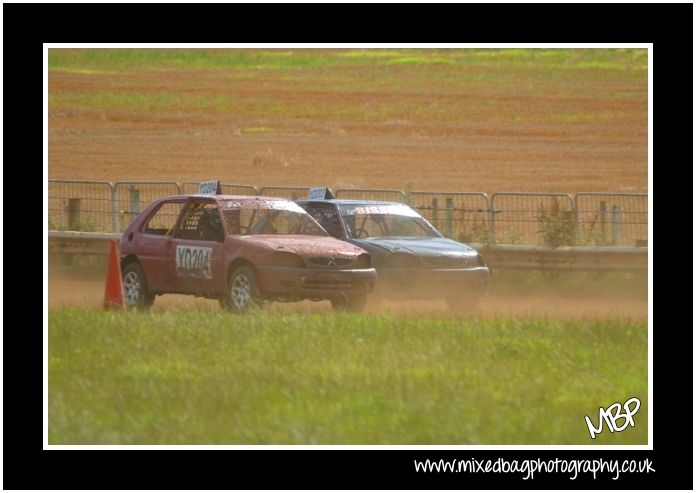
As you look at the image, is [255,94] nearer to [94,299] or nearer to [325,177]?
[325,177]

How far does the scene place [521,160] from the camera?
4550cm

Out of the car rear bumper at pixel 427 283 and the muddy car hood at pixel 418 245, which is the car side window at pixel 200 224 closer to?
the muddy car hood at pixel 418 245

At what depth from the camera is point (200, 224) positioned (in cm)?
1677

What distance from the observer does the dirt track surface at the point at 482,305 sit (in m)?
16.4

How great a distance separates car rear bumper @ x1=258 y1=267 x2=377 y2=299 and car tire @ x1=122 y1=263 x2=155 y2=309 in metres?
1.99

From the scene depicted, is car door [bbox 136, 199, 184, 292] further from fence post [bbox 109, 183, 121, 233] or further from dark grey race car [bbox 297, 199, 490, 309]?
fence post [bbox 109, 183, 121, 233]

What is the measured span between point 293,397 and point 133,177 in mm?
30126

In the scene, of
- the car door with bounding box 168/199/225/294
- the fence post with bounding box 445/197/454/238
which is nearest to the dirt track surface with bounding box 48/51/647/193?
the fence post with bounding box 445/197/454/238

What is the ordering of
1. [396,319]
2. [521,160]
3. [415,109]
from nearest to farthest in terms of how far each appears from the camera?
[396,319]
[521,160]
[415,109]

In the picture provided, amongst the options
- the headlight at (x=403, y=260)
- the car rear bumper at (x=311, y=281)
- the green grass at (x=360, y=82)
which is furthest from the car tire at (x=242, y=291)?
the green grass at (x=360, y=82)

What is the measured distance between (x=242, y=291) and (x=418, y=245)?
8.79 ft

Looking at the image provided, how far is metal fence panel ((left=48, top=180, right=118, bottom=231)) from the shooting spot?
23906 mm

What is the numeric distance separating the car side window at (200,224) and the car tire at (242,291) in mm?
589

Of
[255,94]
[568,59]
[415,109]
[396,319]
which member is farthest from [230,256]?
[568,59]
